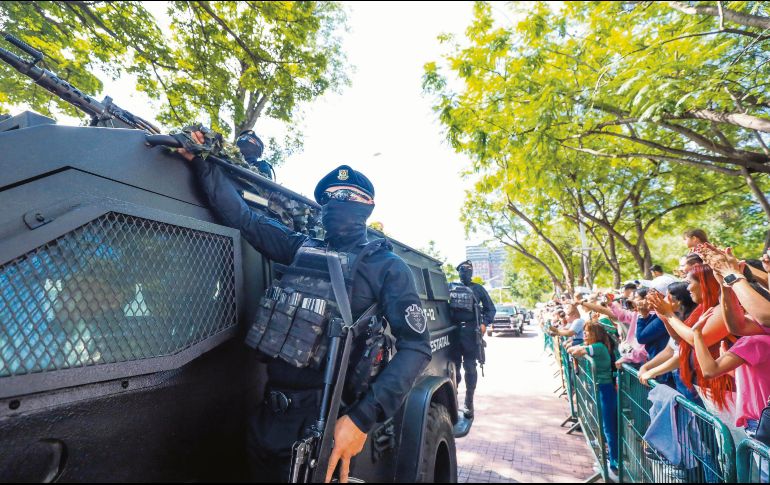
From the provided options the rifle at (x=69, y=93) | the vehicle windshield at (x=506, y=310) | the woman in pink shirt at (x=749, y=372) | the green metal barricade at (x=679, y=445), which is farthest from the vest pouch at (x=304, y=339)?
the vehicle windshield at (x=506, y=310)

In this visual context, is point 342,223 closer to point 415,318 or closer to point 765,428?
point 415,318

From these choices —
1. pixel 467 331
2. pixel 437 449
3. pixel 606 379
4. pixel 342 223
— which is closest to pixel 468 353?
pixel 467 331

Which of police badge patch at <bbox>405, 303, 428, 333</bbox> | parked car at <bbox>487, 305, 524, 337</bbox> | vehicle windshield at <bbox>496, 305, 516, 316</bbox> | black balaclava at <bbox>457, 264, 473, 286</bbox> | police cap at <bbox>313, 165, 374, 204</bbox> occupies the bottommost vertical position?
police badge patch at <bbox>405, 303, 428, 333</bbox>

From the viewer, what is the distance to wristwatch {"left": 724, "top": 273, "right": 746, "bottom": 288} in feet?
7.35

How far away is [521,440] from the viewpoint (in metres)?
4.64

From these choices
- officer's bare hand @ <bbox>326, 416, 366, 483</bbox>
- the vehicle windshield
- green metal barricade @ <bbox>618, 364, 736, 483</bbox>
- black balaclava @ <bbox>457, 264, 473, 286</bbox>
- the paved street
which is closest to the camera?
officer's bare hand @ <bbox>326, 416, 366, 483</bbox>

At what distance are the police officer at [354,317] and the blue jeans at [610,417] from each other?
2894mm

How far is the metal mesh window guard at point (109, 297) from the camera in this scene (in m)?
0.99

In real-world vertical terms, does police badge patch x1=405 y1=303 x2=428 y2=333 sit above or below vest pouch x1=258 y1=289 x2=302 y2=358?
above

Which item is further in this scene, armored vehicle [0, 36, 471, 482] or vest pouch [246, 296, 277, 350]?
vest pouch [246, 296, 277, 350]

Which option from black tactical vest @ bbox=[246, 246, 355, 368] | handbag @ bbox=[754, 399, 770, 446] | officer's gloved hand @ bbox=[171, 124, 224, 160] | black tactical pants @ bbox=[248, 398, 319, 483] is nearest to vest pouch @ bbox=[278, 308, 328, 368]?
black tactical vest @ bbox=[246, 246, 355, 368]

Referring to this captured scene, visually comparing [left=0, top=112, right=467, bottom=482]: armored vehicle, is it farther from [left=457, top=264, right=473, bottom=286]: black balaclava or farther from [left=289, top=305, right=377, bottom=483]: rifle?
[left=457, top=264, right=473, bottom=286]: black balaclava

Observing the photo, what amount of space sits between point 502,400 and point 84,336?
6.84 meters

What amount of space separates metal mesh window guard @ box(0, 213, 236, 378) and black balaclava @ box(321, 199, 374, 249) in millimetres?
698
